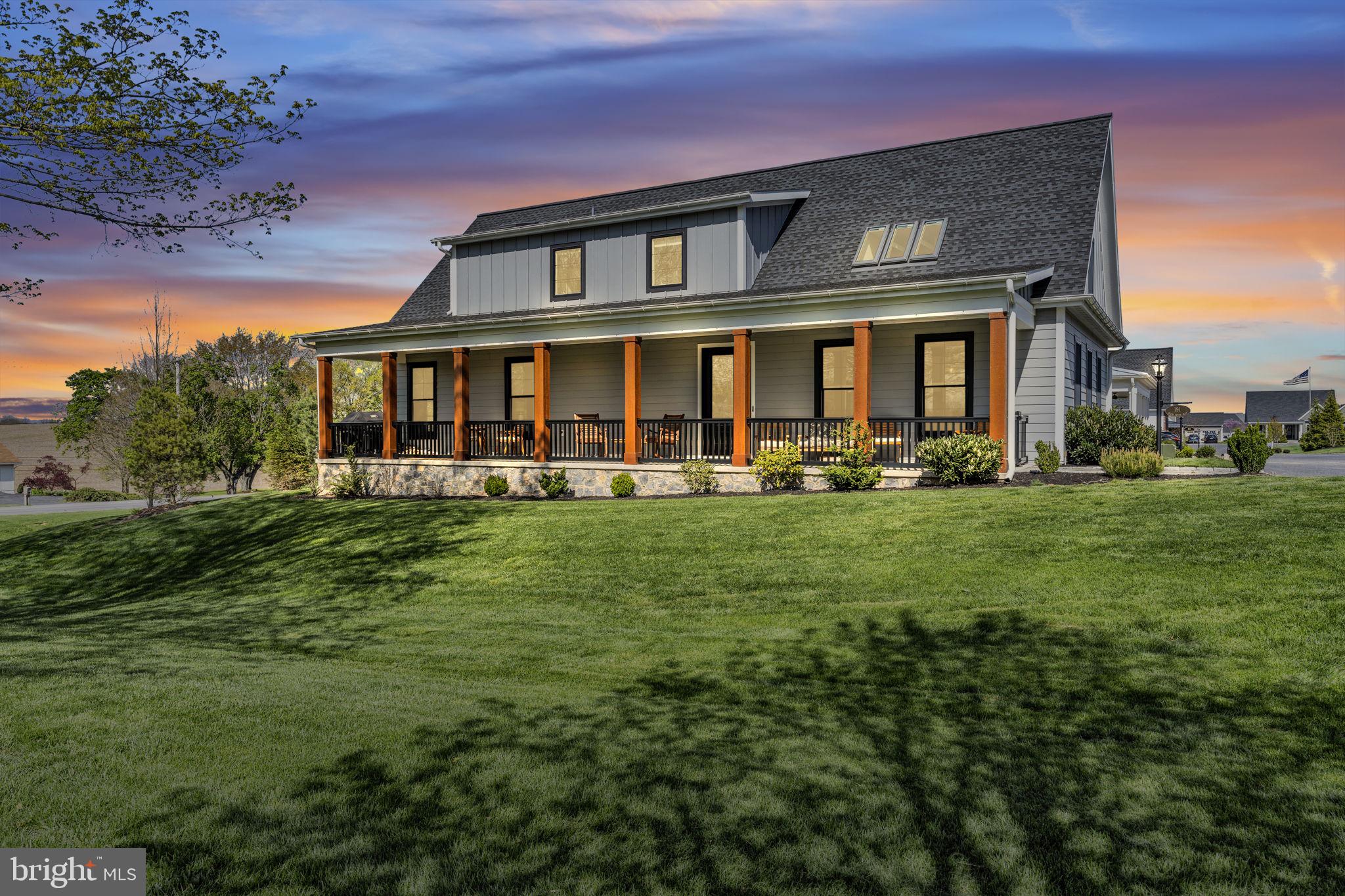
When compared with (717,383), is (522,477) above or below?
below

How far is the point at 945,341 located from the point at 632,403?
6969 mm

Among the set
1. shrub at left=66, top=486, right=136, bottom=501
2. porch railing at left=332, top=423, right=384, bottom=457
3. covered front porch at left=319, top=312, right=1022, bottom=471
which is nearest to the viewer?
covered front porch at left=319, top=312, right=1022, bottom=471

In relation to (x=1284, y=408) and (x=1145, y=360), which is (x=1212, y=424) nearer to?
(x=1284, y=408)

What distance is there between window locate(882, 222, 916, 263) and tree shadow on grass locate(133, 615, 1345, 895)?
13.3m

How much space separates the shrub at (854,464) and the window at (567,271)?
9.14 meters

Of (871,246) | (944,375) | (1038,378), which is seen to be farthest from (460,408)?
(1038,378)

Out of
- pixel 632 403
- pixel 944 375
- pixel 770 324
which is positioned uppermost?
pixel 770 324

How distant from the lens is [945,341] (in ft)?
58.3

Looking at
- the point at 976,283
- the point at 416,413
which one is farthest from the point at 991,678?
the point at 416,413

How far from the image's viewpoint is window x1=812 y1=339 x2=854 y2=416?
61.9 feet

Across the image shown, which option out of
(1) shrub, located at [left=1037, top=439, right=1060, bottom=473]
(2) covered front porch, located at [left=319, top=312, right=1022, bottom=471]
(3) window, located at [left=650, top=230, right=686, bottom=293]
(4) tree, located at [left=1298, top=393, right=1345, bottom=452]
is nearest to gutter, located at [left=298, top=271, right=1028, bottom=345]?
(2) covered front porch, located at [left=319, top=312, right=1022, bottom=471]

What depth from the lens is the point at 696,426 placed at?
64.5 ft

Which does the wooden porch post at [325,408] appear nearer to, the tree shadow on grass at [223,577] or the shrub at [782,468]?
the tree shadow on grass at [223,577]

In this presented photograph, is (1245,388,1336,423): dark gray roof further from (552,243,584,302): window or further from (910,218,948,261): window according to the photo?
(552,243,584,302): window
